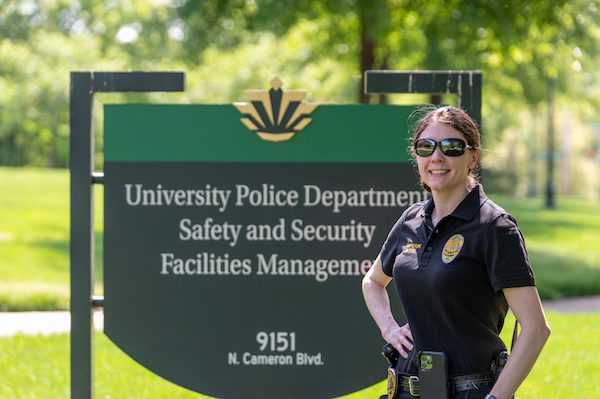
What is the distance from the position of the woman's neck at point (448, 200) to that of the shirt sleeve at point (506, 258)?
0.64ft

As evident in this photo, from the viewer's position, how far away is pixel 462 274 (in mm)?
2713

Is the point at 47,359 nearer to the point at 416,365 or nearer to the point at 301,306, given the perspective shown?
the point at 301,306

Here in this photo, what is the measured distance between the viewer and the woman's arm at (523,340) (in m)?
2.62

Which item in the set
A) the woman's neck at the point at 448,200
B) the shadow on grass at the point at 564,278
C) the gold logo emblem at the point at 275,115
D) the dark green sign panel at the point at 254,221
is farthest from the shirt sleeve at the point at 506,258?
the shadow on grass at the point at 564,278

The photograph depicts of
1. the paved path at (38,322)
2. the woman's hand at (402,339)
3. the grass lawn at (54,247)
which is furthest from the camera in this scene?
the grass lawn at (54,247)

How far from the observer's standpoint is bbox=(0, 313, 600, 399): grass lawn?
6.00 meters

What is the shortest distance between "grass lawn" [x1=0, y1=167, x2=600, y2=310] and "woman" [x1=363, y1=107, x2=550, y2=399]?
7.62m

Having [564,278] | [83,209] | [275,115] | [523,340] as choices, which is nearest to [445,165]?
[523,340]

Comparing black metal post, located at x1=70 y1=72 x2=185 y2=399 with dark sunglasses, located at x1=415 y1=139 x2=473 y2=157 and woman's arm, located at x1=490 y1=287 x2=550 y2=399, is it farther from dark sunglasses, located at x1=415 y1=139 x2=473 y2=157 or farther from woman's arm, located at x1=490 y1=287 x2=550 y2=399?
woman's arm, located at x1=490 y1=287 x2=550 y2=399

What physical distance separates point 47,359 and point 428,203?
16.0ft

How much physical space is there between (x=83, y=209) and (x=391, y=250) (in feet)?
5.89

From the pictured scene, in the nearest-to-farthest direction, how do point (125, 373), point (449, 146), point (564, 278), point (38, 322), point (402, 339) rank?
point (449, 146) → point (402, 339) → point (125, 373) → point (38, 322) → point (564, 278)

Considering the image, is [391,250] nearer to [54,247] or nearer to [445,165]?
[445,165]

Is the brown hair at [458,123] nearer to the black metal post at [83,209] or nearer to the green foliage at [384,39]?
the black metal post at [83,209]
